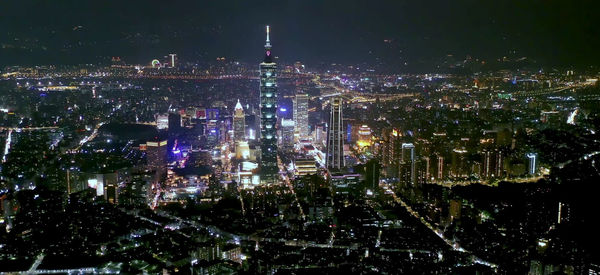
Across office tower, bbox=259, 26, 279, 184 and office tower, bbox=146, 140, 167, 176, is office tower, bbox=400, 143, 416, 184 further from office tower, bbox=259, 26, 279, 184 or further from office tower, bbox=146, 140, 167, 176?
office tower, bbox=146, 140, 167, 176

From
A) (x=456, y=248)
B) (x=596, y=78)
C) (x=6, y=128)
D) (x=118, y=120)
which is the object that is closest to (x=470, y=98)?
(x=596, y=78)

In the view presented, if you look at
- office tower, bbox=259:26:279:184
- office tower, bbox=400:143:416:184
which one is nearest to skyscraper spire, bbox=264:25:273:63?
office tower, bbox=259:26:279:184

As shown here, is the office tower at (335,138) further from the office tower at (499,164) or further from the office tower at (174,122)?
the office tower at (174,122)

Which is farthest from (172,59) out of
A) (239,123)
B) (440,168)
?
(440,168)

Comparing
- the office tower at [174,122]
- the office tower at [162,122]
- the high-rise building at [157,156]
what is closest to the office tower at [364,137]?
the high-rise building at [157,156]

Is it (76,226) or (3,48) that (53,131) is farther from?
(76,226)

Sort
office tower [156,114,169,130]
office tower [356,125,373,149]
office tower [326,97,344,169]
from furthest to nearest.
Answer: office tower [156,114,169,130] < office tower [356,125,373,149] < office tower [326,97,344,169]
